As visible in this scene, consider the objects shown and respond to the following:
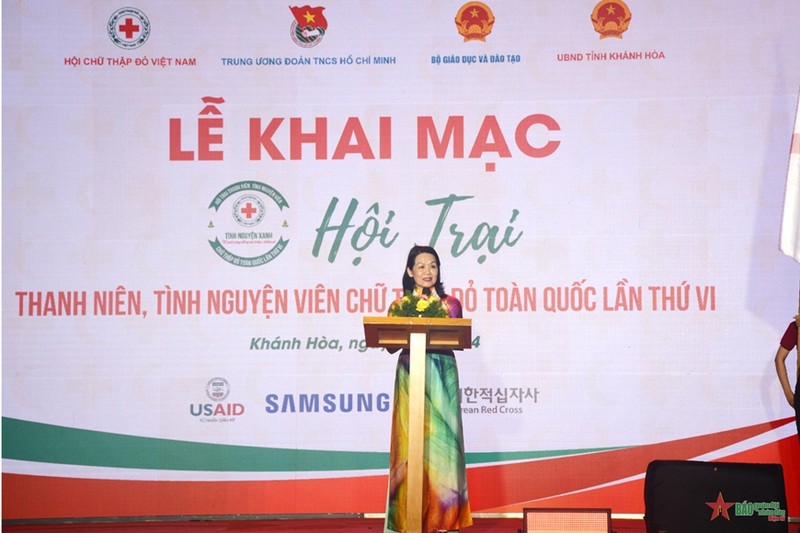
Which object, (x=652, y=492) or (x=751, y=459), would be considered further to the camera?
(x=751, y=459)

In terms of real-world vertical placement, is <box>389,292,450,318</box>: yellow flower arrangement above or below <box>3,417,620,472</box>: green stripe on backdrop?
above

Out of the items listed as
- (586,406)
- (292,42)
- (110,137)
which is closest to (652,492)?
(586,406)

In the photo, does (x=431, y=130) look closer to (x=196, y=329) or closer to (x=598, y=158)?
(x=598, y=158)

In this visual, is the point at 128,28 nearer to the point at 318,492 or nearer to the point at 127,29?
the point at 127,29

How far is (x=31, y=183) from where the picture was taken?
5.48 m

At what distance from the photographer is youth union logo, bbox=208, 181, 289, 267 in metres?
5.43

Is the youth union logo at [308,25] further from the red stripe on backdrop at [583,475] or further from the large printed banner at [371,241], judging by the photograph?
the red stripe on backdrop at [583,475]

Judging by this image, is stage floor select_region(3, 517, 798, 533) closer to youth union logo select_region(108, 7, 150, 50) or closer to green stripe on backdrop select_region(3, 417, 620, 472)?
green stripe on backdrop select_region(3, 417, 620, 472)

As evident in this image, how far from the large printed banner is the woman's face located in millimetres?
363

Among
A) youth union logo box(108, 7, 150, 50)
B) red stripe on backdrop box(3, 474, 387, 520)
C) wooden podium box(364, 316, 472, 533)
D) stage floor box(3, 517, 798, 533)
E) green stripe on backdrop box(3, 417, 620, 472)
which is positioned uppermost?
youth union logo box(108, 7, 150, 50)

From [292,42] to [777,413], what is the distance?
3189 millimetres

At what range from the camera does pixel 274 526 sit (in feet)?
Result: 17.2

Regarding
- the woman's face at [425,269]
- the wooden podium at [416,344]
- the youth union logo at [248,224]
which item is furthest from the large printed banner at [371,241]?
the wooden podium at [416,344]

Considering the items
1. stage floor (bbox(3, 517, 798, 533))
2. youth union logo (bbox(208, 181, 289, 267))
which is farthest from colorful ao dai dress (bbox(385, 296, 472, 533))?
youth union logo (bbox(208, 181, 289, 267))
